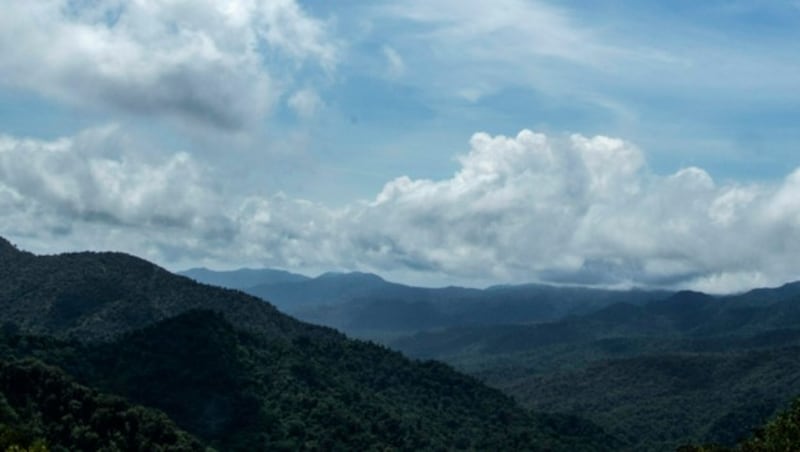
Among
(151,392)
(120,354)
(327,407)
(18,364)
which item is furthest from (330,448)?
(18,364)

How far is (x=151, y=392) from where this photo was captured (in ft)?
552

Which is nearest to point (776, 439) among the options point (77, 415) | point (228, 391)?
point (77, 415)

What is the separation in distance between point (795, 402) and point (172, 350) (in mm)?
120223

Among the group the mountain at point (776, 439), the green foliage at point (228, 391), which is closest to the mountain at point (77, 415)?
the green foliage at point (228, 391)

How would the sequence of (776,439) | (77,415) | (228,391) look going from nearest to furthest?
(776,439)
(77,415)
(228,391)

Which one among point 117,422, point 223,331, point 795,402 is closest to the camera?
point 795,402

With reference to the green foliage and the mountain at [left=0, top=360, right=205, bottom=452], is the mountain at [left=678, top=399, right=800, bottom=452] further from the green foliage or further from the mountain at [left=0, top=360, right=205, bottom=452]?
the green foliage

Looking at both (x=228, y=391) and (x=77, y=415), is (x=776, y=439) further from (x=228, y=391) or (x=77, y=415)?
(x=228, y=391)

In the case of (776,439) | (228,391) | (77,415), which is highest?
(228,391)

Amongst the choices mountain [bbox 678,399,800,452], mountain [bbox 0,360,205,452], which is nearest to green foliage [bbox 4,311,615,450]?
mountain [bbox 0,360,205,452]

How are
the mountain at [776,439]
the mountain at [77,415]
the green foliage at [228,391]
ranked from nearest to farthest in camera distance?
the mountain at [776,439]
the mountain at [77,415]
the green foliage at [228,391]

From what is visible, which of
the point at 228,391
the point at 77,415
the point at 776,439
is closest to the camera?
the point at 776,439

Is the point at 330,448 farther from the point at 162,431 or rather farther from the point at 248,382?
the point at 162,431

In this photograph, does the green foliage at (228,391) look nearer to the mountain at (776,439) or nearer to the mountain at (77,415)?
the mountain at (77,415)
